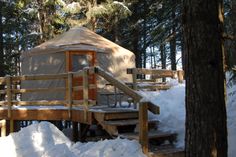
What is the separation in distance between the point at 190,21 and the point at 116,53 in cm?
939

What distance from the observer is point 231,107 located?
669 centimetres

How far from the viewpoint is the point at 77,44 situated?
11773mm

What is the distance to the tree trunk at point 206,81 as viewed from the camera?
323 centimetres

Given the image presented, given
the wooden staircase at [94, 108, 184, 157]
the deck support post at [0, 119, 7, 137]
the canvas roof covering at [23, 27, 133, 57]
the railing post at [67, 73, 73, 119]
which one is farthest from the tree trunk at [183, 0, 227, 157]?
the canvas roof covering at [23, 27, 133, 57]

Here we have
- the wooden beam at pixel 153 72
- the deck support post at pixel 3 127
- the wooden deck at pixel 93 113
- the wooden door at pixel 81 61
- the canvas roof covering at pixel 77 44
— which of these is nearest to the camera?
the wooden deck at pixel 93 113

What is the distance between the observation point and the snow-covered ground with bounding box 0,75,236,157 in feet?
17.9

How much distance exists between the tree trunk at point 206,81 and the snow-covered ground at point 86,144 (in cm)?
213

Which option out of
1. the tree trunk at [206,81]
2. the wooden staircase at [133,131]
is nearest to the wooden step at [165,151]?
the wooden staircase at [133,131]

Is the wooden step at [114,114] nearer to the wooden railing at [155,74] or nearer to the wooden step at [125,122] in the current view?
the wooden step at [125,122]

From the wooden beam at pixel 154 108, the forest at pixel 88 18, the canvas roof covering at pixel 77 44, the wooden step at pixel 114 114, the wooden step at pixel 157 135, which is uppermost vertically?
the forest at pixel 88 18

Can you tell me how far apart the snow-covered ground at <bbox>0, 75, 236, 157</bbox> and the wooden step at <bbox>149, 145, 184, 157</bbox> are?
0.19m

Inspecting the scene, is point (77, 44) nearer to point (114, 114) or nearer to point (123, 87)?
point (114, 114)

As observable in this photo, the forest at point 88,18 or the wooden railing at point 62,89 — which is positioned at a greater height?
the forest at point 88,18

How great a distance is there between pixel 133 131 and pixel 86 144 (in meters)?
0.80
